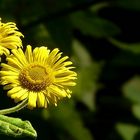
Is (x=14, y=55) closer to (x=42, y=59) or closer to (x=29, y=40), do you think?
(x=42, y=59)

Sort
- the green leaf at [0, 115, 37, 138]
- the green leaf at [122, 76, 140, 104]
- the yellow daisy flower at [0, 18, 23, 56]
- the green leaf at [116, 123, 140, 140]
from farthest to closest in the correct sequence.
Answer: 1. the green leaf at [122, 76, 140, 104]
2. the green leaf at [116, 123, 140, 140]
3. the yellow daisy flower at [0, 18, 23, 56]
4. the green leaf at [0, 115, 37, 138]

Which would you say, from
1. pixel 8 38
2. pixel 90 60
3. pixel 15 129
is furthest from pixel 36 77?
pixel 90 60

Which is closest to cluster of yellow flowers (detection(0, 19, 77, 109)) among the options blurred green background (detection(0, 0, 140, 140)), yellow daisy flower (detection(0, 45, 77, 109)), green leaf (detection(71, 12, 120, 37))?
→ yellow daisy flower (detection(0, 45, 77, 109))

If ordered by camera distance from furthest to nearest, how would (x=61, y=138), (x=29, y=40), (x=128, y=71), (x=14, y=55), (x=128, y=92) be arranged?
(x=128, y=71), (x=128, y=92), (x=61, y=138), (x=29, y=40), (x=14, y=55)

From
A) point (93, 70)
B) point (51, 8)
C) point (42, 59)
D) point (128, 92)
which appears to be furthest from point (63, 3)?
point (42, 59)

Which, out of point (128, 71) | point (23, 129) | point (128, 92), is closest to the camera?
point (23, 129)

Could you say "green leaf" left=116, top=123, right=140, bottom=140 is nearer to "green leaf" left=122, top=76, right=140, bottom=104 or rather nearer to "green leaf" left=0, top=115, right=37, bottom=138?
"green leaf" left=122, top=76, right=140, bottom=104

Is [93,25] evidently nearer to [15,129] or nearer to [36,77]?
[36,77]
